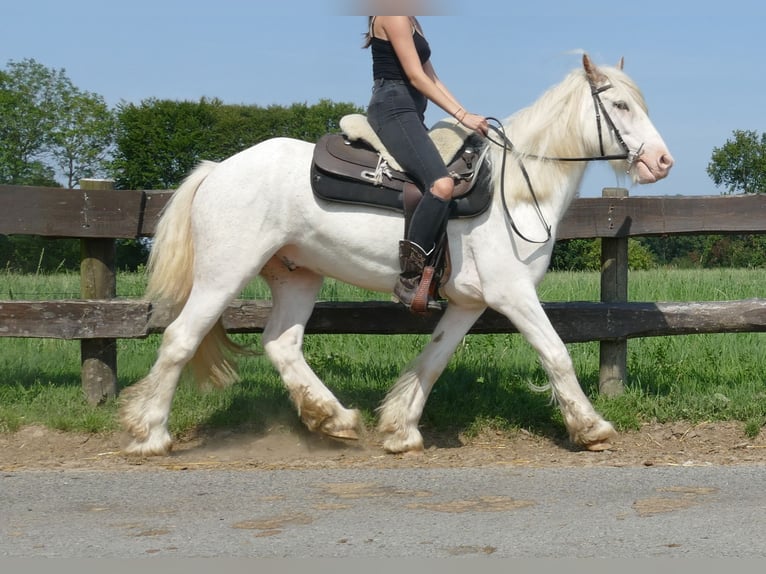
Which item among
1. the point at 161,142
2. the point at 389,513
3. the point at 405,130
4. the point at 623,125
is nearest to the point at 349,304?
the point at 405,130

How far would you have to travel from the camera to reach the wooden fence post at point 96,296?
6.97 m

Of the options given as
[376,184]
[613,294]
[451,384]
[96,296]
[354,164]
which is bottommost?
[451,384]

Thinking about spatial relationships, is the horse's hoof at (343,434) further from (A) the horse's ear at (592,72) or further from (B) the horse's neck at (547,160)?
(A) the horse's ear at (592,72)

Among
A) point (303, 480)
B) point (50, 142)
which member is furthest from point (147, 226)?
point (50, 142)

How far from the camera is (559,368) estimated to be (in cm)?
580

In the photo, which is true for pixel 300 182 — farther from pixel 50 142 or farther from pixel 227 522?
pixel 50 142

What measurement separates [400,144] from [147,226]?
7.28 ft

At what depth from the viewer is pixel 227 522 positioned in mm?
4051

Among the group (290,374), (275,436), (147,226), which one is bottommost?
(275,436)

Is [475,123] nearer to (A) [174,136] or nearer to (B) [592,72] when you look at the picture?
(B) [592,72]

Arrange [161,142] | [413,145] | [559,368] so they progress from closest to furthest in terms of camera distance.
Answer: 1. [413,145]
2. [559,368]
3. [161,142]

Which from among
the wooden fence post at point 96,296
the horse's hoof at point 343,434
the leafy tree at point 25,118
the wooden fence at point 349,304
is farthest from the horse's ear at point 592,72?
the leafy tree at point 25,118

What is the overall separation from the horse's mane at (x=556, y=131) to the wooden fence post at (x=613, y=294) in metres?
1.26

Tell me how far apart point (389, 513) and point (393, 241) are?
6.87ft
